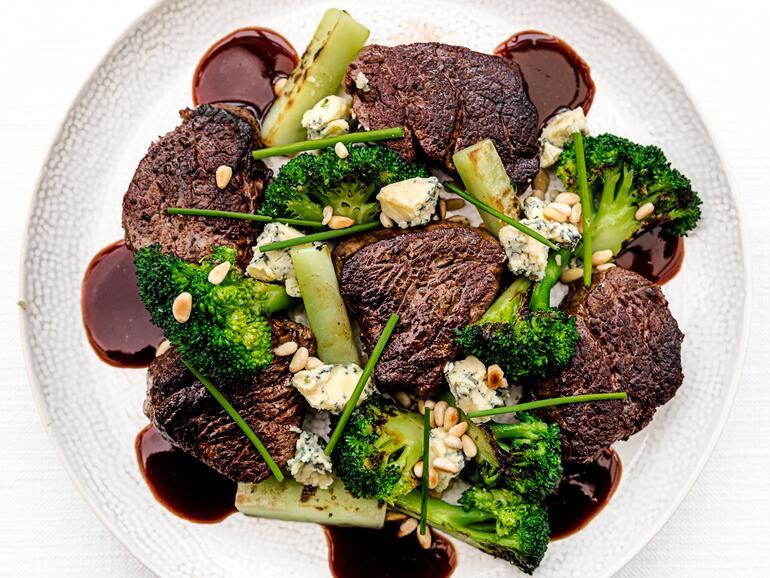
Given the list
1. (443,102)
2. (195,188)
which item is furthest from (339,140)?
(195,188)

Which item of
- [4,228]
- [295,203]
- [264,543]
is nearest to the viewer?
[295,203]

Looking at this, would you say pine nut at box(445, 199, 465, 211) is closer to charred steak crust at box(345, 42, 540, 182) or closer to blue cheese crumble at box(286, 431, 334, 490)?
charred steak crust at box(345, 42, 540, 182)

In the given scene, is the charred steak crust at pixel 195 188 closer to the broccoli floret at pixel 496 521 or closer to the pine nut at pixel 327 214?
the pine nut at pixel 327 214

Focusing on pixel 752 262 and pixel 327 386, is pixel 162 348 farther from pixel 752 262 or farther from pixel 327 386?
pixel 752 262

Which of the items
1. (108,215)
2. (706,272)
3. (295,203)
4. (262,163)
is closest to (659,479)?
(706,272)

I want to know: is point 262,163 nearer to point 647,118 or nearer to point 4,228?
point 4,228

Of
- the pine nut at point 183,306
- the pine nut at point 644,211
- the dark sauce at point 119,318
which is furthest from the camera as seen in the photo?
the dark sauce at point 119,318

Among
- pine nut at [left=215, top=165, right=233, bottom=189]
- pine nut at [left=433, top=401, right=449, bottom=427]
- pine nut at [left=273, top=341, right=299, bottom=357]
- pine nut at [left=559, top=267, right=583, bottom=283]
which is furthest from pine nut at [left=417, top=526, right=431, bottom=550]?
pine nut at [left=215, top=165, right=233, bottom=189]

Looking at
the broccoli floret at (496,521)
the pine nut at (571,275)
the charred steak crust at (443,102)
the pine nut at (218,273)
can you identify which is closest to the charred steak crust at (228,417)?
the pine nut at (218,273)
